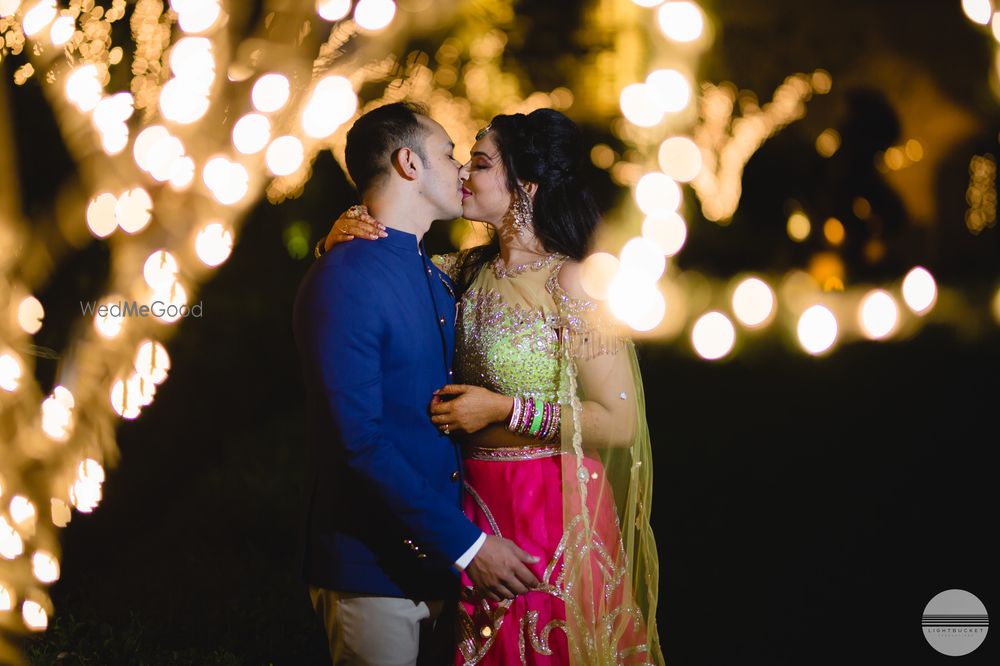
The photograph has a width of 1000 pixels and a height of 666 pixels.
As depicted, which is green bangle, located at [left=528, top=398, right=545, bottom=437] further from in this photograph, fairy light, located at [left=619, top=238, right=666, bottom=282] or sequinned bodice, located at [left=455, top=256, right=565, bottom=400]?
fairy light, located at [left=619, top=238, right=666, bottom=282]

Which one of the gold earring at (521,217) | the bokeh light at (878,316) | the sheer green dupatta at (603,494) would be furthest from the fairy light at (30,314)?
the bokeh light at (878,316)

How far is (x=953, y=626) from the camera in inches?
130

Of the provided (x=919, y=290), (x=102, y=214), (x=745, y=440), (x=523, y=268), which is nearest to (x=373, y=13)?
(x=102, y=214)

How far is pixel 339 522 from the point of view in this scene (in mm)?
1944

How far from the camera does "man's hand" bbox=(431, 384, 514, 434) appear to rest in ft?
6.56

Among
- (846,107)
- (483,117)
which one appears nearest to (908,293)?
(846,107)

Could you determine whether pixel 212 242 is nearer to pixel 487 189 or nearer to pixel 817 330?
pixel 487 189

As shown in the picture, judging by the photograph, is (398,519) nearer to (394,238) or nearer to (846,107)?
(394,238)

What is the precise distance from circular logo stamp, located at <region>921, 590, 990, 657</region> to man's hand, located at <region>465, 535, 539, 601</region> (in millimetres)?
2172

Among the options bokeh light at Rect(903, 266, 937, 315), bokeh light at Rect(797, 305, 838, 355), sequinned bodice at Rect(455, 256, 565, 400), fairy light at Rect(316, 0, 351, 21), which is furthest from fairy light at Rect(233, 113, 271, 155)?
bokeh light at Rect(903, 266, 937, 315)

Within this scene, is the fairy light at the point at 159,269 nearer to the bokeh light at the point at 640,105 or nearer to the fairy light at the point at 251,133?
the fairy light at the point at 251,133

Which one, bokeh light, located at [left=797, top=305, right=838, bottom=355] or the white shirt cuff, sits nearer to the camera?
the white shirt cuff

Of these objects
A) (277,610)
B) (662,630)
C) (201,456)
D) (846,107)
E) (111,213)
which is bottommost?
(662,630)

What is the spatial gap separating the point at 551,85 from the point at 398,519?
4065mm
